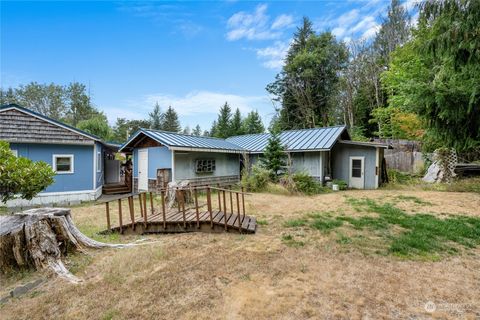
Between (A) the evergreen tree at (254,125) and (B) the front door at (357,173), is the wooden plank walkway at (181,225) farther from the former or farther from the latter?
(A) the evergreen tree at (254,125)

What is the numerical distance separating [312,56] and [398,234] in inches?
954

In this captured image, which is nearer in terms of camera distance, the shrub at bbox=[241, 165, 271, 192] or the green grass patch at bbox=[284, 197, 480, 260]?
the green grass patch at bbox=[284, 197, 480, 260]

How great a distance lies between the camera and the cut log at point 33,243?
11.2 ft

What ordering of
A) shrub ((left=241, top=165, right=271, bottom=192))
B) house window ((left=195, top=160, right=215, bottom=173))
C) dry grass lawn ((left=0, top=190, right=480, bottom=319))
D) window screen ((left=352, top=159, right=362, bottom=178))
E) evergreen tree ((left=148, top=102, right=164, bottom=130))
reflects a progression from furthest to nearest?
evergreen tree ((left=148, top=102, right=164, bottom=130))
window screen ((left=352, top=159, right=362, bottom=178))
house window ((left=195, top=160, right=215, bottom=173))
shrub ((left=241, top=165, right=271, bottom=192))
dry grass lawn ((left=0, top=190, right=480, bottom=319))

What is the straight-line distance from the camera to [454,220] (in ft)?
19.5

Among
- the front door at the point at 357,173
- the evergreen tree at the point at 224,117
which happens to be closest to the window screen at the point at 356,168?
the front door at the point at 357,173

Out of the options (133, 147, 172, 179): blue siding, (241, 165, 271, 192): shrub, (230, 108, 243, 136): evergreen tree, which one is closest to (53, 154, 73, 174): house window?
(133, 147, 172, 179): blue siding

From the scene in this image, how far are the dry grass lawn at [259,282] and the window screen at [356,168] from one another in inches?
351

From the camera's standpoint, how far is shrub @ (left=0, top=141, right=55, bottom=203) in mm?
4000

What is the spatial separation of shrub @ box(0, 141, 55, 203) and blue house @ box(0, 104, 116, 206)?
554 cm

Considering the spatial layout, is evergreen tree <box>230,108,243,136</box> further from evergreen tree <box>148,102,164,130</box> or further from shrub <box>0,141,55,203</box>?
shrub <box>0,141,55,203</box>

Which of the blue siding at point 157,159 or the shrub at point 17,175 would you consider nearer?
the shrub at point 17,175

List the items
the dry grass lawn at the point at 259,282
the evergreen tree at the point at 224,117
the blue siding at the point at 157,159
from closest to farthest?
the dry grass lawn at the point at 259,282
the blue siding at the point at 157,159
the evergreen tree at the point at 224,117

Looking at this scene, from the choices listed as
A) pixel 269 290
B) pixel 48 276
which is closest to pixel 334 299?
pixel 269 290
